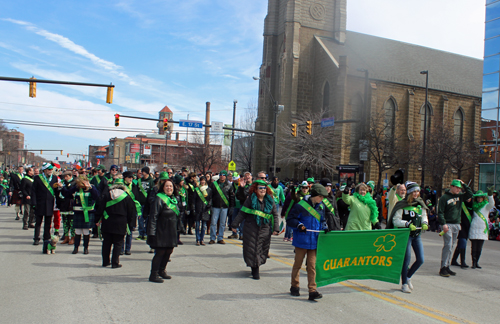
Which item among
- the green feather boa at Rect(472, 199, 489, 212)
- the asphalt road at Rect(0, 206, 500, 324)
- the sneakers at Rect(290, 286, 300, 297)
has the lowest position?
the asphalt road at Rect(0, 206, 500, 324)

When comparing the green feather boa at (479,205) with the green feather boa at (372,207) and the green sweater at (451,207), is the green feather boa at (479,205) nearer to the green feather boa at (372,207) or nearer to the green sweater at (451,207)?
the green sweater at (451,207)

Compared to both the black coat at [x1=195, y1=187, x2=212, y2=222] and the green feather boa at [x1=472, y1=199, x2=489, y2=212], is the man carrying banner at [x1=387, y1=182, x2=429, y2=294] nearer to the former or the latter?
the green feather boa at [x1=472, y1=199, x2=489, y2=212]

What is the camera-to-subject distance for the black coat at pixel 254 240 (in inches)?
281

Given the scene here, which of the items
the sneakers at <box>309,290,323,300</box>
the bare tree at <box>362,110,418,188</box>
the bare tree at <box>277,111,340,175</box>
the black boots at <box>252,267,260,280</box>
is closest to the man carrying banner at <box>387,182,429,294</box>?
the sneakers at <box>309,290,323,300</box>

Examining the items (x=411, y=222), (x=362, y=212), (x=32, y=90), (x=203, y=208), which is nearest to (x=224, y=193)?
(x=203, y=208)

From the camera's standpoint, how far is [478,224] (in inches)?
350

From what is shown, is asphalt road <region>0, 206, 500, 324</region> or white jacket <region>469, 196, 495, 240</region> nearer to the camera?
asphalt road <region>0, 206, 500, 324</region>

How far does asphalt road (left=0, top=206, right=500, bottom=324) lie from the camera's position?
5.05m

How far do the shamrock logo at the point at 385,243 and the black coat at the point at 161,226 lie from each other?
10.8 ft

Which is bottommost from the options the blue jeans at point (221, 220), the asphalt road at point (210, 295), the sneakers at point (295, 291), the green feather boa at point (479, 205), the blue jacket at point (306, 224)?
the asphalt road at point (210, 295)

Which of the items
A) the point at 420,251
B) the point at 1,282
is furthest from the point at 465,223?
the point at 1,282

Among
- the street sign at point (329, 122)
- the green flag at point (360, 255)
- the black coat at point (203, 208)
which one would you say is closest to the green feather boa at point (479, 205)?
the green flag at point (360, 255)

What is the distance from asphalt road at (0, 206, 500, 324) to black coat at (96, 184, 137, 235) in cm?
76

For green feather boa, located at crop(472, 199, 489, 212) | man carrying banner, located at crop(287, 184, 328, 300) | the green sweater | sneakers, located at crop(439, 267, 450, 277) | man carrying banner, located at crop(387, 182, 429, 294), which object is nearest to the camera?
man carrying banner, located at crop(287, 184, 328, 300)
